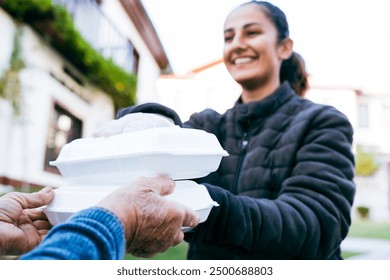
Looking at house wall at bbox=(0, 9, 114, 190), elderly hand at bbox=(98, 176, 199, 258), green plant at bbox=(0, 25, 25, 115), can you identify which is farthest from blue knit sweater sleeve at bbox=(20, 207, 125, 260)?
green plant at bbox=(0, 25, 25, 115)

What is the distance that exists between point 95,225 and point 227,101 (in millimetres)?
544

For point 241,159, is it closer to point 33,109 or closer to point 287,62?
point 287,62

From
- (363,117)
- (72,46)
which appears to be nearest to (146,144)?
(363,117)

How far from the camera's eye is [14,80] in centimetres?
187

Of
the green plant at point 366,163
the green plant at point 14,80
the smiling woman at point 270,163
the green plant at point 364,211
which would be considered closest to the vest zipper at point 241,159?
the smiling woman at point 270,163

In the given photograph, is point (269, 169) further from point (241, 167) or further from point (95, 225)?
point (95, 225)

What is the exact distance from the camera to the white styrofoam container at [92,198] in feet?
1.39

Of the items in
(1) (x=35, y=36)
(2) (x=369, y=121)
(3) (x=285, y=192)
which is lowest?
(3) (x=285, y=192)

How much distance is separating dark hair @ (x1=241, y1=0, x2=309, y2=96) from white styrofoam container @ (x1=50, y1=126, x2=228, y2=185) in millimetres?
320

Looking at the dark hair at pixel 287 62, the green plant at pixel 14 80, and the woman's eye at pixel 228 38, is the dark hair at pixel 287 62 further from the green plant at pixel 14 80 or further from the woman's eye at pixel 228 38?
the green plant at pixel 14 80

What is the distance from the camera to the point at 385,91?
803 millimetres

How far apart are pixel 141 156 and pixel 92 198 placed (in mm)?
75

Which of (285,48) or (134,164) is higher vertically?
(285,48)

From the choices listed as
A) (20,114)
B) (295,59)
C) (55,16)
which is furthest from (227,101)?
(55,16)
